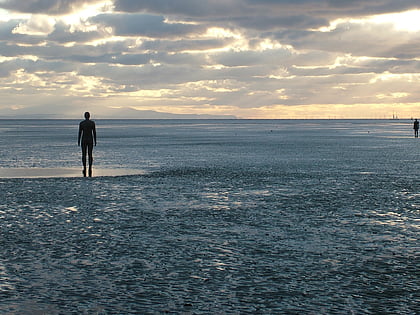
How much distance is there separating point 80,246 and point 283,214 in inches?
202

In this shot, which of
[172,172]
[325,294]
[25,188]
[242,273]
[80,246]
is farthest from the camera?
[172,172]

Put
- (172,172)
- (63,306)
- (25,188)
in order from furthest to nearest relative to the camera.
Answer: (172,172)
(25,188)
(63,306)

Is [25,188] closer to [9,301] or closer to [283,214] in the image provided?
[283,214]

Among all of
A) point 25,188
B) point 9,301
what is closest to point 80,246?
point 9,301

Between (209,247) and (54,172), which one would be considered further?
(54,172)

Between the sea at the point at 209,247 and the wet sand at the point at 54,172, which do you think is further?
→ the wet sand at the point at 54,172

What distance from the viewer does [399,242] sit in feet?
33.7

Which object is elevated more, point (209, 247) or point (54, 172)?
point (54, 172)

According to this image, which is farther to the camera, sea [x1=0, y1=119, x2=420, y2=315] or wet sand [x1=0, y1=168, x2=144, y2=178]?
wet sand [x1=0, y1=168, x2=144, y2=178]

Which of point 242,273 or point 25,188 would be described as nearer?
point 242,273

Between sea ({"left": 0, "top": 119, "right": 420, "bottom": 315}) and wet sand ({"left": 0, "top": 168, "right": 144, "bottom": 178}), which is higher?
wet sand ({"left": 0, "top": 168, "right": 144, "bottom": 178})

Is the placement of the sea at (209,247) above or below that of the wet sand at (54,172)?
below

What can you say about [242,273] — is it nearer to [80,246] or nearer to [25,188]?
[80,246]

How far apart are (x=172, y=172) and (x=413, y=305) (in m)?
17.5
